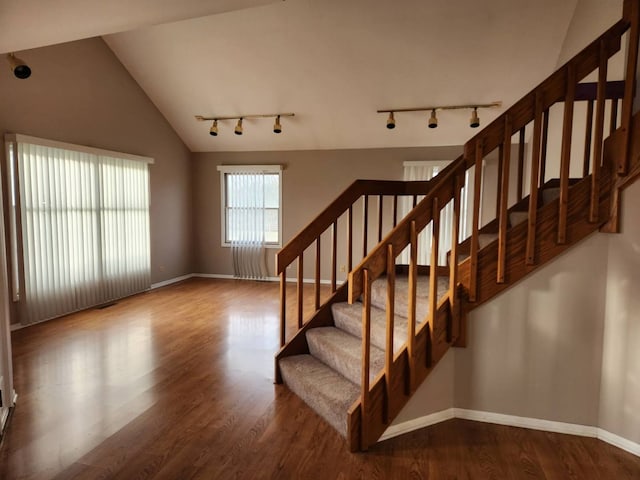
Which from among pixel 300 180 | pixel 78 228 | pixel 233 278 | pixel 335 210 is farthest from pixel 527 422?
pixel 233 278

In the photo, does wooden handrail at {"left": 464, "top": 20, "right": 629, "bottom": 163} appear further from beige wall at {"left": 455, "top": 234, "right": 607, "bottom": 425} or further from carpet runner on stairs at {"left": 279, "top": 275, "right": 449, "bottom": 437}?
carpet runner on stairs at {"left": 279, "top": 275, "right": 449, "bottom": 437}

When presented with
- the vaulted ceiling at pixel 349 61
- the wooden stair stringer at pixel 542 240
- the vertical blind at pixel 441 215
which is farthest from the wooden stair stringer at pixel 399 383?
the vertical blind at pixel 441 215

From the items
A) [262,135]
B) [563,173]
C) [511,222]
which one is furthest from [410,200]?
[563,173]

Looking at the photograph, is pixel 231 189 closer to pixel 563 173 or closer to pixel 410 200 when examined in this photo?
pixel 410 200

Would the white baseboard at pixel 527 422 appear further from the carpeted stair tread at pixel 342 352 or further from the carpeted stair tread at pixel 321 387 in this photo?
the carpeted stair tread at pixel 321 387

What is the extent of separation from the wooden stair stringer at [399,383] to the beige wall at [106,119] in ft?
13.7

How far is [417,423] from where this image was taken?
2.35 m

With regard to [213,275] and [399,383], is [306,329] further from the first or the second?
[213,275]

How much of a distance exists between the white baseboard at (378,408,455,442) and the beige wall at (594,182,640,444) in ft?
2.69

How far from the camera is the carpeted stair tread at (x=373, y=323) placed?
2508 millimetres

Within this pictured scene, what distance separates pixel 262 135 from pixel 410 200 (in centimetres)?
258

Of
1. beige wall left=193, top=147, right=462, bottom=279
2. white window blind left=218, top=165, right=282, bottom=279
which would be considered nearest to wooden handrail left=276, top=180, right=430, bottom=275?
beige wall left=193, top=147, right=462, bottom=279

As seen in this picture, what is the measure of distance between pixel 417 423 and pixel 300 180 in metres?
5.04

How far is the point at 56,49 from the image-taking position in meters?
4.52
